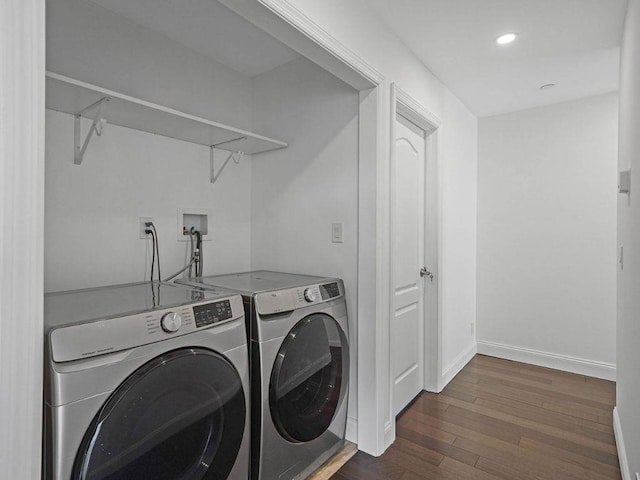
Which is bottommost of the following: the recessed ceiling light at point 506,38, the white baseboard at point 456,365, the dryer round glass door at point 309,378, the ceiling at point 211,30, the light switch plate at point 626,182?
the white baseboard at point 456,365

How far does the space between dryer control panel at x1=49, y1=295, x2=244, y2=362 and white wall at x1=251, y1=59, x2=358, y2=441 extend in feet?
2.78

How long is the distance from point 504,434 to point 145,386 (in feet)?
6.75

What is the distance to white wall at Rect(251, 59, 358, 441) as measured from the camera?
6.70 feet

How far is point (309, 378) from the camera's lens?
1729mm

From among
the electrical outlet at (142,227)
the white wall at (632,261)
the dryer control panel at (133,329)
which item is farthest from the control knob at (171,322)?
the white wall at (632,261)

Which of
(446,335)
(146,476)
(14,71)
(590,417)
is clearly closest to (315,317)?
(146,476)

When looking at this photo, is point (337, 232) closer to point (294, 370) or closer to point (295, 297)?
point (295, 297)

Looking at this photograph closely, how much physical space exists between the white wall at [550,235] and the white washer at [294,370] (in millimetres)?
2253

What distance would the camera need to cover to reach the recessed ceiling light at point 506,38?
2162 millimetres

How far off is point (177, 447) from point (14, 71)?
115cm

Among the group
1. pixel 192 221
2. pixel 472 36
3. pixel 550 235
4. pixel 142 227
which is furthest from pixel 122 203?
pixel 550 235

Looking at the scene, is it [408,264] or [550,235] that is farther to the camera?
[550,235]

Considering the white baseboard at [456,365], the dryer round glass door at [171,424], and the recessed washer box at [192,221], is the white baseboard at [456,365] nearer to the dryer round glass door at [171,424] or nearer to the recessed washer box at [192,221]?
the dryer round glass door at [171,424]

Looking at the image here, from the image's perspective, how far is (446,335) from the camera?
2885 mm
